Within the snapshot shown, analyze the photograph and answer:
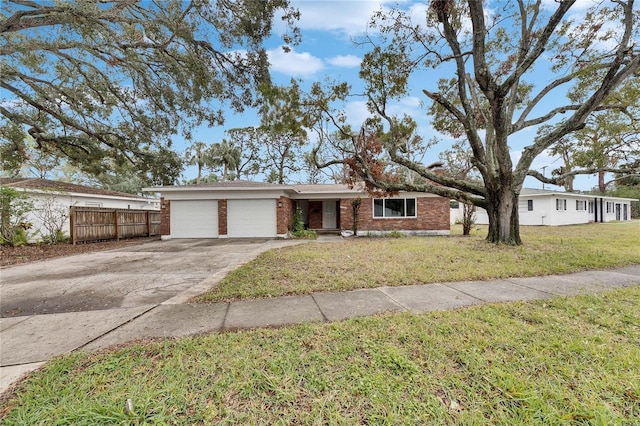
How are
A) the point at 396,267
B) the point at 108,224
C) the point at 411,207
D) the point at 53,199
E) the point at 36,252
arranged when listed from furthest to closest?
the point at 411,207
the point at 108,224
the point at 53,199
the point at 36,252
the point at 396,267

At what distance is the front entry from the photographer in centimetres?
1858

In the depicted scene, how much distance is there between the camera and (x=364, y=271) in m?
5.92

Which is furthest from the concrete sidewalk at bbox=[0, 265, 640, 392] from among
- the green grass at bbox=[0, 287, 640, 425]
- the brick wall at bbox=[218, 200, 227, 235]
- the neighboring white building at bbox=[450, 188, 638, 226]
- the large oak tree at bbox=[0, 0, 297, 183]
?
the neighboring white building at bbox=[450, 188, 638, 226]

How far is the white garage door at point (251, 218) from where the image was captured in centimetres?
1414

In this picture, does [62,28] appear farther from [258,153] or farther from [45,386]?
[258,153]

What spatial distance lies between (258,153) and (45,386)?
89.4 ft

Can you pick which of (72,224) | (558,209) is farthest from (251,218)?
(558,209)

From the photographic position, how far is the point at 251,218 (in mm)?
14195

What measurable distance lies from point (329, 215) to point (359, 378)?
54.1 ft

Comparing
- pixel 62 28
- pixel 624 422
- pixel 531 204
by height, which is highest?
pixel 62 28

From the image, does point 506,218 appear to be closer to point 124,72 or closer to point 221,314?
point 221,314

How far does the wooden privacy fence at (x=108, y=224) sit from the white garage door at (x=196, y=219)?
2.70 m

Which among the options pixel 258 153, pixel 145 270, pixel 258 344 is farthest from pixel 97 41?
pixel 258 153

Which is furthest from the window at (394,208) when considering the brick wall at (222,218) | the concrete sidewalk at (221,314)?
the concrete sidewalk at (221,314)
